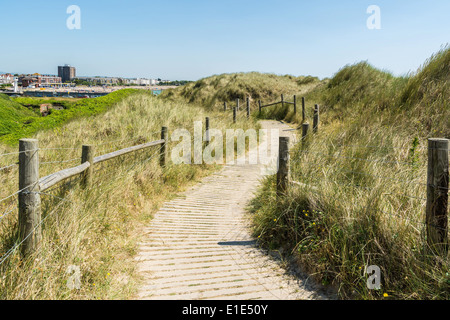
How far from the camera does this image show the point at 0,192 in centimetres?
504

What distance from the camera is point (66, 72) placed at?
143m

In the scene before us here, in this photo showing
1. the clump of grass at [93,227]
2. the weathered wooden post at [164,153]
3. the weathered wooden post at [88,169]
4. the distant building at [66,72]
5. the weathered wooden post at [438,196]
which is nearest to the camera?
the clump of grass at [93,227]

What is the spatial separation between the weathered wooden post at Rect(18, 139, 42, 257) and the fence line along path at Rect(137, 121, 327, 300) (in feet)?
3.90

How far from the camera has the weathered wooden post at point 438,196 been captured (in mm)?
3217

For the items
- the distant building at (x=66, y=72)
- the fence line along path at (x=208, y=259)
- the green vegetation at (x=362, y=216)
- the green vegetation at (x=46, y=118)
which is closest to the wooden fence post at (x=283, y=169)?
the green vegetation at (x=362, y=216)

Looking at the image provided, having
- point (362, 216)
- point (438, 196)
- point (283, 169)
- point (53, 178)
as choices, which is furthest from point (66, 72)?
point (438, 196)

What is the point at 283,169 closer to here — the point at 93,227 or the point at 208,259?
the point at 208,259

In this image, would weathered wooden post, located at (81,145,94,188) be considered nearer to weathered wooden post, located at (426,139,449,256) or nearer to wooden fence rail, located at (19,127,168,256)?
wooden fence rail, located at (19,127,168,256)

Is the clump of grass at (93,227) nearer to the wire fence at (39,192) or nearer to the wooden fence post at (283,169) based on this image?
the wire fence at (39,192)

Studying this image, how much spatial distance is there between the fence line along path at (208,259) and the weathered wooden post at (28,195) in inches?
46.8

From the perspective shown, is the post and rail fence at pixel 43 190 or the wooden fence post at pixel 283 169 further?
the wooden fence post at pixel 283 169
